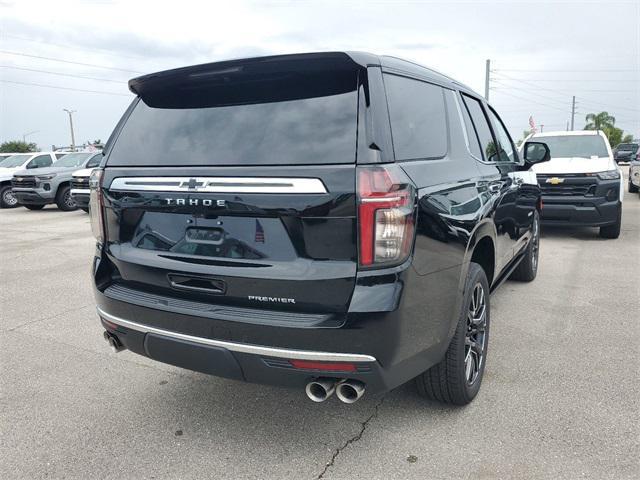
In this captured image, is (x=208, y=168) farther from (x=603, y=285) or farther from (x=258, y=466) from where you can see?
(x=603, y=285)

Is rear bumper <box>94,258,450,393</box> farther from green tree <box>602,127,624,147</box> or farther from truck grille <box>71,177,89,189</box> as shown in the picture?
green tree <box>602,127,624,147</box>

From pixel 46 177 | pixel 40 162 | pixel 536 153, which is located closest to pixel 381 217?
pixel 536 153

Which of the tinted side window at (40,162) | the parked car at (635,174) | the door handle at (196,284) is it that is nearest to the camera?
the door handle at (196,284)

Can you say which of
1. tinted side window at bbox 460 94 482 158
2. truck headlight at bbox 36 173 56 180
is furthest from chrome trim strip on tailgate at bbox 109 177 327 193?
truck headlight at bbox 36 173 56 180

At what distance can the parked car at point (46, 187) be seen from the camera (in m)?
14.8

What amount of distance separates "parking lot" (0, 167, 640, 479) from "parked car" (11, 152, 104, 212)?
11.5 meters

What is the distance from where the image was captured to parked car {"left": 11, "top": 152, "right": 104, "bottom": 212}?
14.8 meters

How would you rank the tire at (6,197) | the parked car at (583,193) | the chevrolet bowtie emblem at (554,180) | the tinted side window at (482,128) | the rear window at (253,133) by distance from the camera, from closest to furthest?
the rear window at (253,133) < the tinted side window at (482,128) < the parked car at (583,193) < the chevrolet bowtie emblem at (554,180) < the tire at (6,197)

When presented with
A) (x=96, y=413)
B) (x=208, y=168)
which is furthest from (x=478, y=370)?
(x=96, y=413)

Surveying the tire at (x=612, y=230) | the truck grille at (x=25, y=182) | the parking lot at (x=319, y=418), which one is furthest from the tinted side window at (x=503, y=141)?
the truck grille at (x=25, y=182)

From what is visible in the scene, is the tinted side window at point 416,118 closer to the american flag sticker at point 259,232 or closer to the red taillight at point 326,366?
the american flag sticker at point 259,232

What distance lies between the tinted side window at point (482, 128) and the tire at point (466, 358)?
113cm

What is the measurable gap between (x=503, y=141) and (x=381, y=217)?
299 cm

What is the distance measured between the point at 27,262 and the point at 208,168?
6.27 metres
